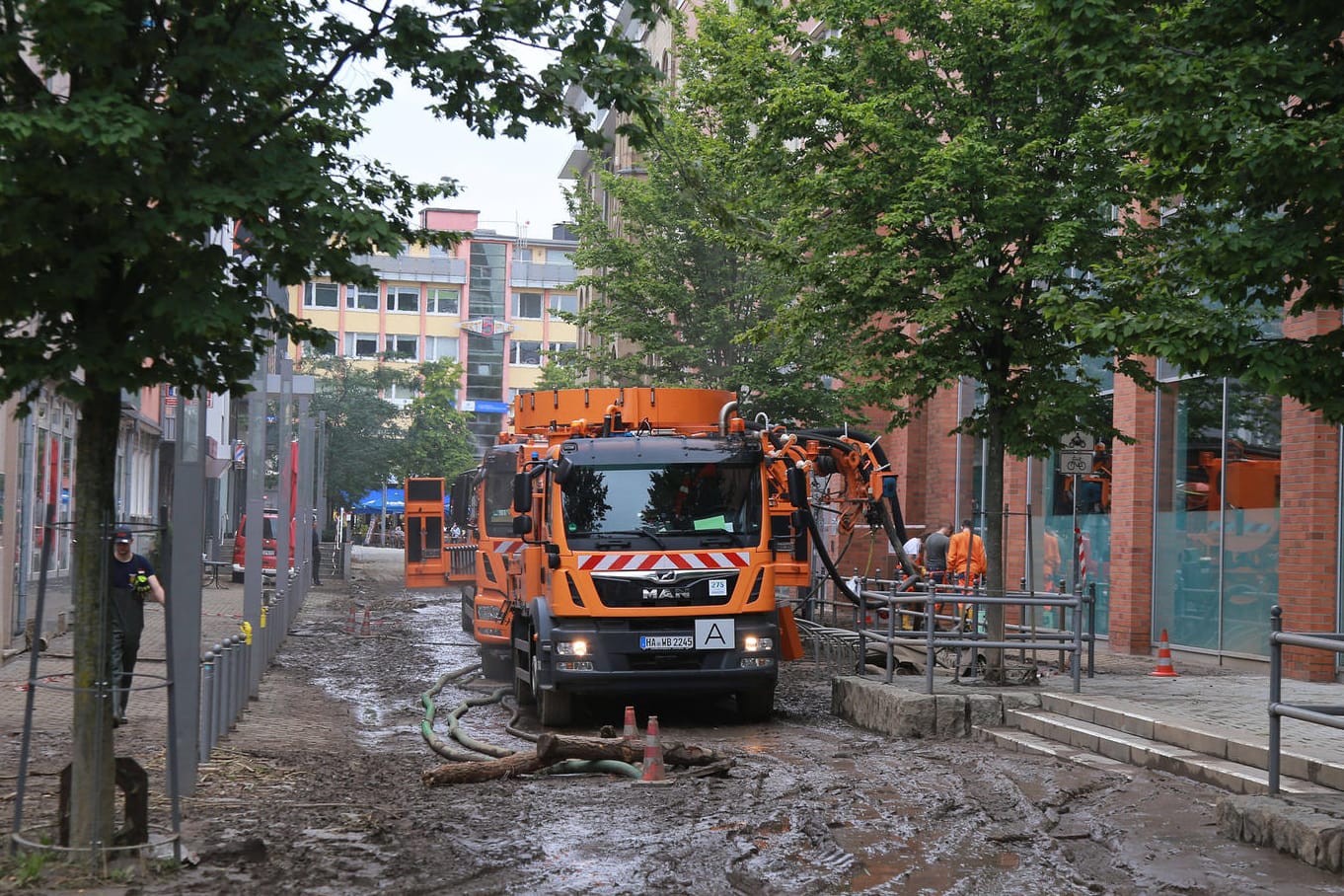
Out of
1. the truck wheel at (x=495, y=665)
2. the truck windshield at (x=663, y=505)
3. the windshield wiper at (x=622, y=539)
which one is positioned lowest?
the truck wheel at (x=495, y=665)

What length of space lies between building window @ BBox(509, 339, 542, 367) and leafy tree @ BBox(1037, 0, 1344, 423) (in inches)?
4006

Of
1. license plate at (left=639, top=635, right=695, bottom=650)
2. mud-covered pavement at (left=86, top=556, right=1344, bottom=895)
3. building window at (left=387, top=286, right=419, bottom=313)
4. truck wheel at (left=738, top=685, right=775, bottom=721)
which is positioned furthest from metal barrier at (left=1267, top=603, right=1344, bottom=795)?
building window at (left=387, top=286, right=419, bottom=313)

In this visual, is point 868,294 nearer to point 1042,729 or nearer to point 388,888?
point 1042,729

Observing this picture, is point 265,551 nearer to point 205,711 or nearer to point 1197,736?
point 205,711

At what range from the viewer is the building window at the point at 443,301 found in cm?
10781

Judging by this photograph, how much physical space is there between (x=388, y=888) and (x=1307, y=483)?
12406 millimetres

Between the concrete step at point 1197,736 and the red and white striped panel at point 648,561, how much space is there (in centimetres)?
326

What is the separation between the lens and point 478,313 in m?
110

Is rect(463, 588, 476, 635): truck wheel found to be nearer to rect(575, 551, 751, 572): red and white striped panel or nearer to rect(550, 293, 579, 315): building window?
rect(575, 551, 751, 572): red and white striped panel

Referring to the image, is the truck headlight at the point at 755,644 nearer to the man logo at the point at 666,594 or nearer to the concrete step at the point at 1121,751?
the man logo at the point at 666,594

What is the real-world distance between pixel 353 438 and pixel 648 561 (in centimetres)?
4592

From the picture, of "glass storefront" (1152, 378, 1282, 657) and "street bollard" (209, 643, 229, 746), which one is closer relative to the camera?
"street bollard" (209, 643, 229, 746)

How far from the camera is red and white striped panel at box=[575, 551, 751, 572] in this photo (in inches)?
579

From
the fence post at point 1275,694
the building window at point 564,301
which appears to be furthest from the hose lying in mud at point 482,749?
the building window at point 564,301
